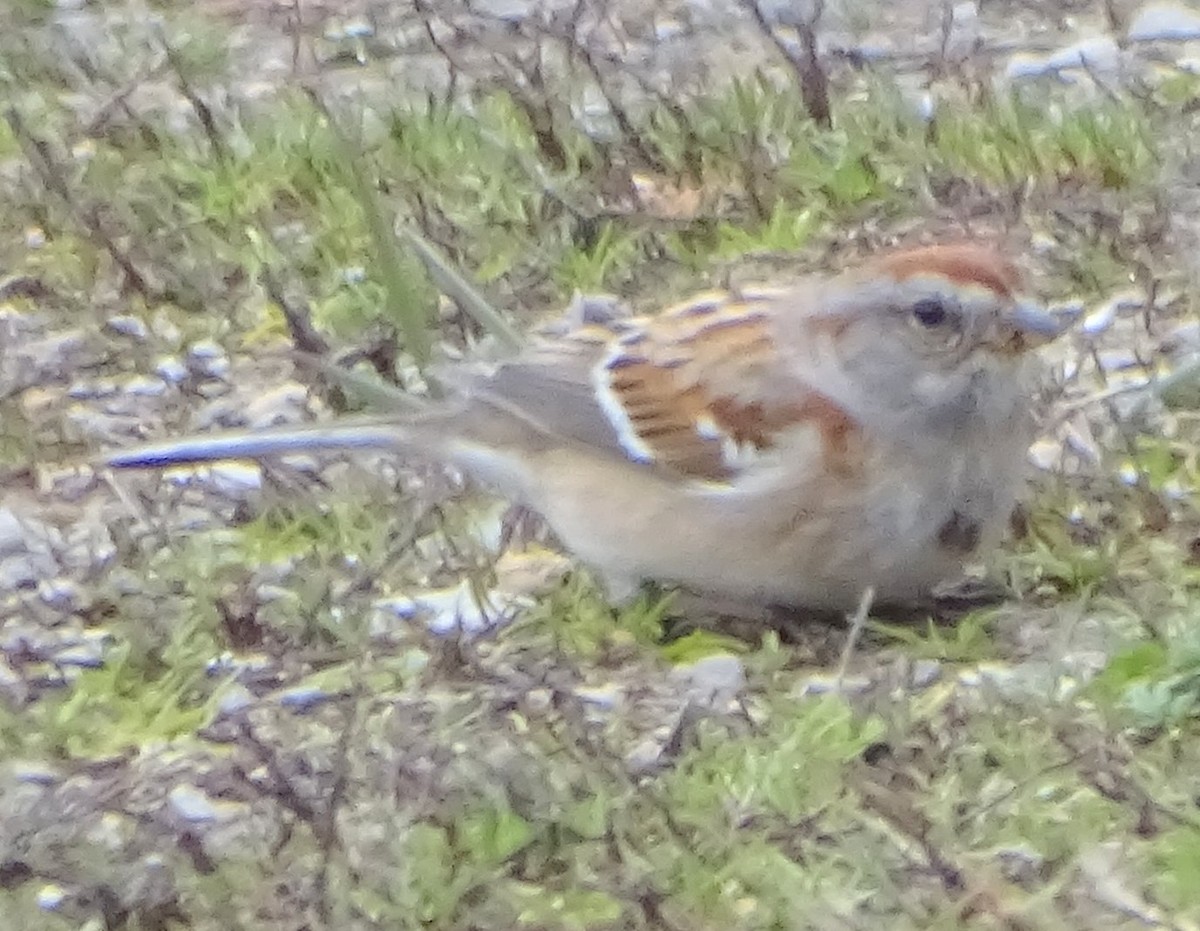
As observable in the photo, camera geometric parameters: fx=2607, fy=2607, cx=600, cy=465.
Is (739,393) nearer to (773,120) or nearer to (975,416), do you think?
(975,416)

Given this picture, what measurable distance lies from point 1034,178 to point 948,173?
165mm

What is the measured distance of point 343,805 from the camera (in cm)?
319

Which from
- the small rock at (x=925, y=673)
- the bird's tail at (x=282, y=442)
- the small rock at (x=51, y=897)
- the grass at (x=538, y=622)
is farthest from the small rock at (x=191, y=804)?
the small rock at (x=925, y=673)

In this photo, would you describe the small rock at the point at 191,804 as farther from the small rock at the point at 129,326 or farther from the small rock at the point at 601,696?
the small rock at the point at 129,326

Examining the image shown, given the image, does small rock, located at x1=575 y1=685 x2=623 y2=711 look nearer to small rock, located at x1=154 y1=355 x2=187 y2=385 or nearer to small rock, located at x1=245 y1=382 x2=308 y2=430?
small rock, located at x1=245 y1=382 x2=308 y2=430

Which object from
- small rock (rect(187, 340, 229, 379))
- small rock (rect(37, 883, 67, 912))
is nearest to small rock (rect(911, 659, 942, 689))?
small rock (rect(37, 883, 67, 912))

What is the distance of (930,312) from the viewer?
3.55 m

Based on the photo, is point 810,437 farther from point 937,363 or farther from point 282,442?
point 282,442

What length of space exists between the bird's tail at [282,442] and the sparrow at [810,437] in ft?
0.92

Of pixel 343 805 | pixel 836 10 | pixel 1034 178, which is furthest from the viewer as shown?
pixel 836 10

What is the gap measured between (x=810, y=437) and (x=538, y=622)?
0.50m

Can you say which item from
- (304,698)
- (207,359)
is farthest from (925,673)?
(207,359)

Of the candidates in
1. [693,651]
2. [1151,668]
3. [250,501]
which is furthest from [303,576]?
[1151,668]

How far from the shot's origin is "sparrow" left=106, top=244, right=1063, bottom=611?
3529mm
